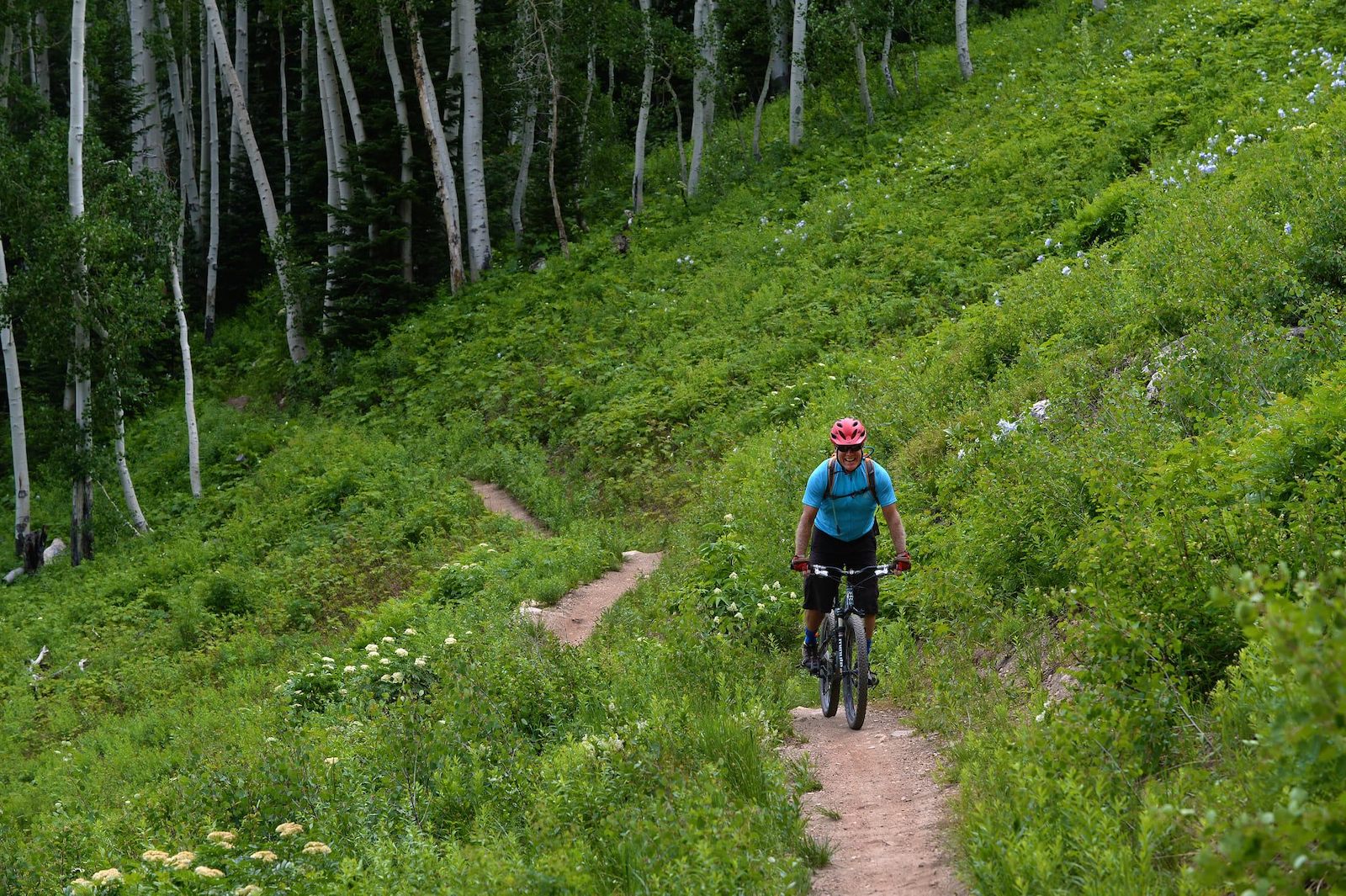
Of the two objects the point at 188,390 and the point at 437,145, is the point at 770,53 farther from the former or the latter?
the point at 188,390

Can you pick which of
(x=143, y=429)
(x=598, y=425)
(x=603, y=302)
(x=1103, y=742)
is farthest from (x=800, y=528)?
(x=143, y=429)

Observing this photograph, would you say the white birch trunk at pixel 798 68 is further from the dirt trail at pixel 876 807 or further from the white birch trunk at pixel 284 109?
the dirt trail at pixel 876 807

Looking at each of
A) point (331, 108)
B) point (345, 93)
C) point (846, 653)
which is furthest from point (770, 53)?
point (846, 653)

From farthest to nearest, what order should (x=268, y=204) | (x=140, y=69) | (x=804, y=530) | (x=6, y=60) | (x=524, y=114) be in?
(x=140, y=69), (x=6, y=60), (x=524, y=114), (x=268, y=204), (x=804, y=530)

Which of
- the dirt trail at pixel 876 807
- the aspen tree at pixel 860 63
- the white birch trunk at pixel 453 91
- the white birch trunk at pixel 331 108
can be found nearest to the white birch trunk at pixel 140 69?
the white birch trunk at pixel 331 108

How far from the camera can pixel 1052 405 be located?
9.11 meters

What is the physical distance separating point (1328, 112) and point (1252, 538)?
31.6 feet

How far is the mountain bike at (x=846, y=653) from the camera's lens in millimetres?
7047

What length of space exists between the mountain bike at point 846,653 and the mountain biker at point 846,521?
0.06 metres

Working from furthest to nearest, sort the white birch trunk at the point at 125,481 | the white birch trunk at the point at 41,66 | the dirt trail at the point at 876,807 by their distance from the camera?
the white birch trunk at the point at 41,66
the white birch trunk at the point at 125,481
the dirt trail at the point at 876,807

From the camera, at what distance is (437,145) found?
25766 millimetres

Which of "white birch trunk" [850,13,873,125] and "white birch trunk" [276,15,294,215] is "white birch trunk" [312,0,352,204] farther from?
"white birch trunk" [850,13,873,125]

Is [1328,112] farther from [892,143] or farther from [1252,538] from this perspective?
[892,143]

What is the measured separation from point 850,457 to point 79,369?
17729 mm
